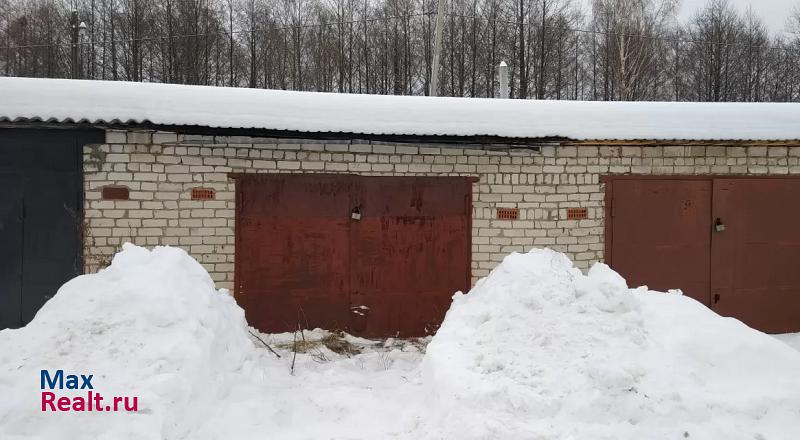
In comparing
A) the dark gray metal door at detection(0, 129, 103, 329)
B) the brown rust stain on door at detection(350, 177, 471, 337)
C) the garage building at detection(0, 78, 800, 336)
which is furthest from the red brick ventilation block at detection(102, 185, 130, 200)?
the brown rust stain on door at detection(350, 177, 471, 337)

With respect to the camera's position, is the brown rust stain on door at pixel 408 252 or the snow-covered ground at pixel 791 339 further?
the snow-covered ground at pixel 791 339

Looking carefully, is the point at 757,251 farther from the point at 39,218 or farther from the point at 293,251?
the point at 39,218

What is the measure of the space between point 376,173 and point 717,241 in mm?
4326

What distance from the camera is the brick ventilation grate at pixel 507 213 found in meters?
6.04

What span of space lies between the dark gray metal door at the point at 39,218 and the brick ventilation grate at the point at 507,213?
450 centimetres

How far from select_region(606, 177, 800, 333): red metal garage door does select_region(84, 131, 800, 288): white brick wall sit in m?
0.20

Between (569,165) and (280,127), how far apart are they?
341cm

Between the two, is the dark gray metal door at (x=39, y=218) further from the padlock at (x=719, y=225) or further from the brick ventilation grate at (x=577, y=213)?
the padlock at (x=719, y=225)

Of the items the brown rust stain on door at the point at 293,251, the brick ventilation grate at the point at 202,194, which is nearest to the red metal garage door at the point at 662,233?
the brown rust stain on door at the point at 293,251

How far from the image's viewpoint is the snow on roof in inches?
201

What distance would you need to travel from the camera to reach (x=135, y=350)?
3479 mm

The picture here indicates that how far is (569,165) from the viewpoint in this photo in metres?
6.07
